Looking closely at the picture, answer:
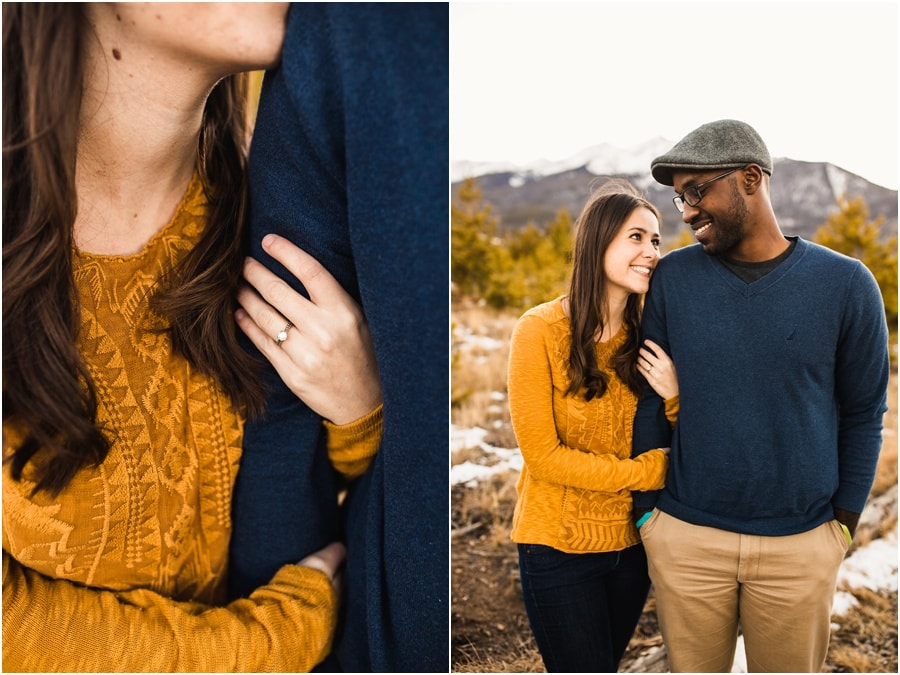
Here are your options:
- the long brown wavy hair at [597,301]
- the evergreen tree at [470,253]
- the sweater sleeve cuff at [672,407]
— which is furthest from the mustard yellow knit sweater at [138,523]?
the evergreen tree at [470,253]

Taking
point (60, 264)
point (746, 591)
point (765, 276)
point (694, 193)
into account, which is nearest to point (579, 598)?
point (746, 591)

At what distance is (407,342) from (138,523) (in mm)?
563

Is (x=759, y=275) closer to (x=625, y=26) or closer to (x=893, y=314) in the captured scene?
(x=625, y=26)

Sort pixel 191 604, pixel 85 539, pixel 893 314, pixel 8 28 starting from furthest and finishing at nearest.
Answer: pixel 893 314
pixel 191 604
pixel 85 539
pixel 8 28

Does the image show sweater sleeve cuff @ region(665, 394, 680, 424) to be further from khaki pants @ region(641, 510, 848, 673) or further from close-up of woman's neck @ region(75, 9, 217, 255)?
close-up of woman's neck @ region(75, 9, 217, 255)

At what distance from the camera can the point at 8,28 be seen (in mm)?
863

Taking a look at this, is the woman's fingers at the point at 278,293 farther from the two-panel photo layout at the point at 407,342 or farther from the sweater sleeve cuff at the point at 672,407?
the sweater sleeve cuff at the point at 672,407

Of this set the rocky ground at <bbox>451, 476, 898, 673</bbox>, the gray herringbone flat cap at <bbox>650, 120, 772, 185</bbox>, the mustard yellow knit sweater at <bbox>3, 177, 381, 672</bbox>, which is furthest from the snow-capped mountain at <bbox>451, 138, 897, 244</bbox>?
the rocky ground at <bbox>451, 476, 898, 673</bbox>

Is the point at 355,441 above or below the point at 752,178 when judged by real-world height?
below

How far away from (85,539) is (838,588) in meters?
1.95

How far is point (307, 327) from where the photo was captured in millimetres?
1052

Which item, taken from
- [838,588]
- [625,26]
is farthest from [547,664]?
[625,26]

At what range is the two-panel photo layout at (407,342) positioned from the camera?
91 cm

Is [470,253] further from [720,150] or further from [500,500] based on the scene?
[720,150]
